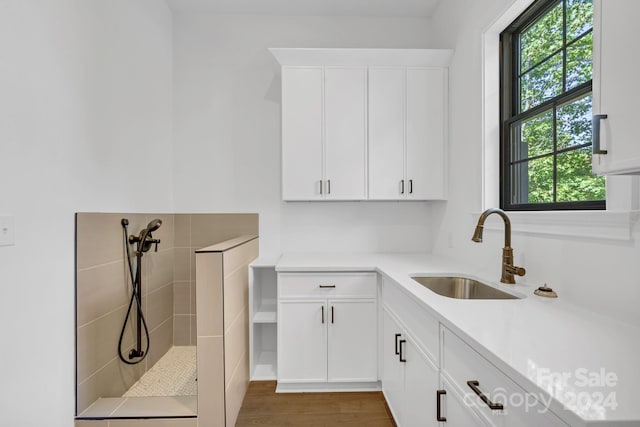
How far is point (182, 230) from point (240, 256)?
0.98 m

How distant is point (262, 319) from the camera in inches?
91.9

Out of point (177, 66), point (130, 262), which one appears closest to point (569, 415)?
point (130, 262)

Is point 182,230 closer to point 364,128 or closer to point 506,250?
point 364,128

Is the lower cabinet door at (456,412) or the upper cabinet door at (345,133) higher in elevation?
the upper cabinet door at (345,133)

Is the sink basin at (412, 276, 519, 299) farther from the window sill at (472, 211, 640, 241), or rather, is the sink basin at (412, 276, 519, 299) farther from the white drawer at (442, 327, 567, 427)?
the white drawer at (442, 327, 567, 427)

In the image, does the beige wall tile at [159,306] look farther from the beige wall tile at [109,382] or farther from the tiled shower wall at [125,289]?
the beige wall tile at [109,382]

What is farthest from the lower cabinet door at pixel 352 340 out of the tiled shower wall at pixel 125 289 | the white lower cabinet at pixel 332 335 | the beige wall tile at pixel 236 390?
the tiled shower wall at pixel 125 289

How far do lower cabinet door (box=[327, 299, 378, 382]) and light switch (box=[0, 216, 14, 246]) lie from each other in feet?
5.49

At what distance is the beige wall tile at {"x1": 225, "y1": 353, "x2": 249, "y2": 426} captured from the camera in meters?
1.76

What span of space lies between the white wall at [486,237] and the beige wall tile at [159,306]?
2.37m

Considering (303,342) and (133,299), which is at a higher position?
(133,299)

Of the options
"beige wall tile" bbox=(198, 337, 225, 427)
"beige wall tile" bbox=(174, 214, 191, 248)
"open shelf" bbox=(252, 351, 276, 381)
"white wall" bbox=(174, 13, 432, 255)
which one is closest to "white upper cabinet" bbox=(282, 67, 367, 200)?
"white wall" bbox=(174, 13, 432, 255)

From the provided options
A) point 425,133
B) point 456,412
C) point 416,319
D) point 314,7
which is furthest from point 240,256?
point 314,7

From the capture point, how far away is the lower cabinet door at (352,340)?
2150mm
